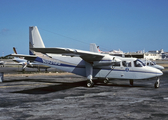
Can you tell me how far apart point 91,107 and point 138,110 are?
2481mm

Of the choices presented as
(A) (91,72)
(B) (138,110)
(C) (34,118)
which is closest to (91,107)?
(B) (138,110)

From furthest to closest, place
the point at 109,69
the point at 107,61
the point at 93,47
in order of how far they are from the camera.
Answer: the point at 93,47
the point at 109,69
the point at 107,61

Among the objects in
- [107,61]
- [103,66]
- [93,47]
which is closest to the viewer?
[107,61]

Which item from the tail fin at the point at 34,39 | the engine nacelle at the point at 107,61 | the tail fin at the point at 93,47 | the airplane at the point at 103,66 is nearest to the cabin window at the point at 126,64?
the airplane at the point at 103,66

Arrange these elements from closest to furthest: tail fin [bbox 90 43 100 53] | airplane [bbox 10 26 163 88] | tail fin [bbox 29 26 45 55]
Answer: airplane [bbox 10 26 163 88]
tail fin [bbox 29 26 45 55]
tail fin [bbox 90 43 100 53]

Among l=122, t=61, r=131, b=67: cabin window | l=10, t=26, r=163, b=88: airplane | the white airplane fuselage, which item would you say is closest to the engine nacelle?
l=10, t=26, r=163, b=88: airplane

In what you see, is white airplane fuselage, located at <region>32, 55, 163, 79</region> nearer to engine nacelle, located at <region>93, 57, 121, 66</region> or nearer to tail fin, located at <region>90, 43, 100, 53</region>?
engine nacelle, located at <region>93, 57, 121, 66</region>

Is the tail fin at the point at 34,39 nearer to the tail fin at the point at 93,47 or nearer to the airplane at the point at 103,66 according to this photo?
the airplane at the point at 103,66

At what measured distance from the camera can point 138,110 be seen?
1033cm

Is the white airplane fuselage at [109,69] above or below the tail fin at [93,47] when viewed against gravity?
below

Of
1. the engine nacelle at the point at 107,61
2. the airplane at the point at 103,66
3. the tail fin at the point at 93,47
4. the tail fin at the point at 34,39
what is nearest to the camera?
the airplane at the point at 103,66

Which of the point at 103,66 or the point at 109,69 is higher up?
the point at 103,66

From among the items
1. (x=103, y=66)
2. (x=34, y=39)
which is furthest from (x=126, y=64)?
(x=34, y=39)

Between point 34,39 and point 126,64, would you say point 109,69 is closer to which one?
point 126,64
